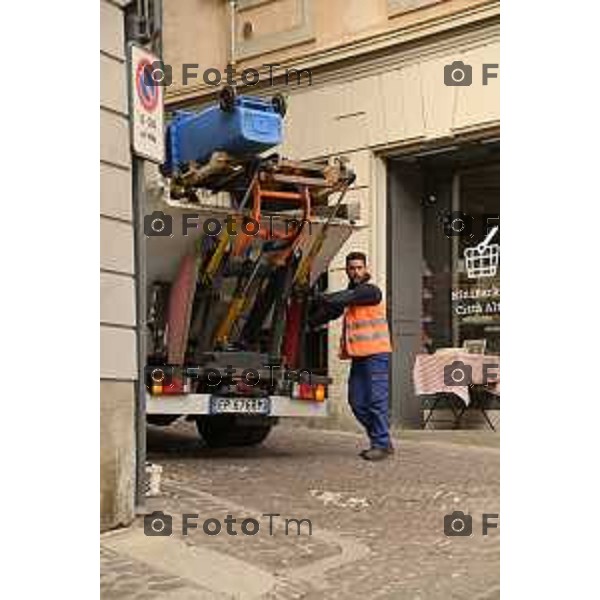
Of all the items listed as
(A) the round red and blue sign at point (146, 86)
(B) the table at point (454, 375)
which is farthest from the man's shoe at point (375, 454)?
(A) the round red and blue sign at point (146, 86)

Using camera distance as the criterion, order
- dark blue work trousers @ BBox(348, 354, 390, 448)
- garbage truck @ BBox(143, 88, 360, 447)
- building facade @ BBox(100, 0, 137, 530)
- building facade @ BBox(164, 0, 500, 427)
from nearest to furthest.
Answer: building facade @ BBox(100, 0, 137, 530)
garbage truck @ BBox(143, 88, 360, 447)
dark blue work trousers @ BBox(348, 354, 390, 448)
building facade @ BBox(164, 0, 500, 427)

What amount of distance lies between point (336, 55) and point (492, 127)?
7.97 feet

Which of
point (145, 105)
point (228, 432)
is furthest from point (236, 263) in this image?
point (145, 105)

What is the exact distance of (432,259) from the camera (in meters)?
13.4

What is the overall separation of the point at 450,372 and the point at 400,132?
2640mm

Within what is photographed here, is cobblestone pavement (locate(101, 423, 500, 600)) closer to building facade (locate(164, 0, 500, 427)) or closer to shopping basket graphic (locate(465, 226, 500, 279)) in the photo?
shopping basket graphic (locate(465, 226, 500, 279))

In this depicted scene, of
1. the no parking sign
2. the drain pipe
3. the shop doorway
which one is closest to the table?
the shop doorway

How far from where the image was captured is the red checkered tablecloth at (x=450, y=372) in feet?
40.2

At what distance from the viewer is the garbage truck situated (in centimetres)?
867

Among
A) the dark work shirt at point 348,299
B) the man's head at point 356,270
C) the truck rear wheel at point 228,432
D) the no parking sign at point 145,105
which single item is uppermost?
the no parking sign at point 145,105

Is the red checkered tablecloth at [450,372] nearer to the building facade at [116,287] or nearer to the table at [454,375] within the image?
the table at [454,375]

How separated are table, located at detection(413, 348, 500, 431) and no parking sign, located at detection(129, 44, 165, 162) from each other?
6094 mm

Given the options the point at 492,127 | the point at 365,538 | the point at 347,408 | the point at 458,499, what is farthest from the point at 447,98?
the point at 365,538

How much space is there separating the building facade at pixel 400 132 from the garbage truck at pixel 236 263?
2499mm
